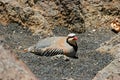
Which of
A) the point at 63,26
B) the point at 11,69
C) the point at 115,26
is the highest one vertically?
the point at 11,69

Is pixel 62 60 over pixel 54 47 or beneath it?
over

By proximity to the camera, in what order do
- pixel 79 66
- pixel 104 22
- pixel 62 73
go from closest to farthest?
1. pixel 62 73
2. pixel 79 66
3. pixel 104 22

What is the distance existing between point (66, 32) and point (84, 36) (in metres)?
0.35

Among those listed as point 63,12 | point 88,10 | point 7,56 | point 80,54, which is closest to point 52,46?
point 80,54

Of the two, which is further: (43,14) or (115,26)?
(115,26)

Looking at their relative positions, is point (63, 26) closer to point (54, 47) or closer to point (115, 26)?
point (115, 26)

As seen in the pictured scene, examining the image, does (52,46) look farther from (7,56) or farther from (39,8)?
(7,56)

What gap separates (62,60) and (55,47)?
66 cm

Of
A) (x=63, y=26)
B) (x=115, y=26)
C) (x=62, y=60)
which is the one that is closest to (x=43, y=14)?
(x=63, y=26)

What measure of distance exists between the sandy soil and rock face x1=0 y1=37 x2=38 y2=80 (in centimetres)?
272

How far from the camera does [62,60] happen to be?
6980 millimetres

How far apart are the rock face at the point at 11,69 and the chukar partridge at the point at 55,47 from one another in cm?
411

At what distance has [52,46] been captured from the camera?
7.66 m

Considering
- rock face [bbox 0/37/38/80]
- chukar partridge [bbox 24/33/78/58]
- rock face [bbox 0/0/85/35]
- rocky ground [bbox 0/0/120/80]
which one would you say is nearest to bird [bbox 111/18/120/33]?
rocky ground [bbox 0/0/120/80]
